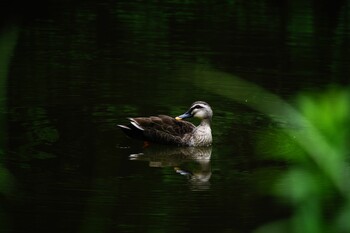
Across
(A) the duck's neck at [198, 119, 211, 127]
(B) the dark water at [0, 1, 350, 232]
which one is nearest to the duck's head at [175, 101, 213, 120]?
(A) the duck's neck at [198, 119, 211, 127]

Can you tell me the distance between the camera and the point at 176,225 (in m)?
6.02

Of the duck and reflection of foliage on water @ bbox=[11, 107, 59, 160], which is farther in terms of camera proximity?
the duck

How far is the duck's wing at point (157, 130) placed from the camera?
9453mm

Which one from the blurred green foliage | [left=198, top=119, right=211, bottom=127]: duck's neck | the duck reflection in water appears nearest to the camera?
the blurred green foliage

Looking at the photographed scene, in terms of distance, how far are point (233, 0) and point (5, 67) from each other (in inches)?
840

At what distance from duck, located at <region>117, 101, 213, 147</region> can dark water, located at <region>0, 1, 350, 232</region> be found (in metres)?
0.15

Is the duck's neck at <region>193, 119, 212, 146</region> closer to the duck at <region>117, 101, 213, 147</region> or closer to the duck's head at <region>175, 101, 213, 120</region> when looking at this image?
the duck at <region>117, 101, 213, 147</region>

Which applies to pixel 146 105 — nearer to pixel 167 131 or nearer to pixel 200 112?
pixel 200 112

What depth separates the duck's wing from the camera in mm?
9453

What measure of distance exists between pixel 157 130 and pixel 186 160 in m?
0.73

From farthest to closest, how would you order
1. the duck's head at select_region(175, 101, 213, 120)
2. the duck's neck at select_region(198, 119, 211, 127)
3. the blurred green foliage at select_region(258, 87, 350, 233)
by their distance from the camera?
the duck's head at select_region(175, 101, 213, 120)
the duck's neck at select_region(198, 119, 211, 127)
the blurred green foliage at select_region(258, 87, 350, 233)

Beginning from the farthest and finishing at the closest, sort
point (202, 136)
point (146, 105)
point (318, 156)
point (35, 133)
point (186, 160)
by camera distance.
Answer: point (146, 105) < point (202, 136) < point (35, 133) < point (186, 160) < point (318, 156)

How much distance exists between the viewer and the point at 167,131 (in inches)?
377

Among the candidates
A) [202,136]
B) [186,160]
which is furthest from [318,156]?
[202,136]
